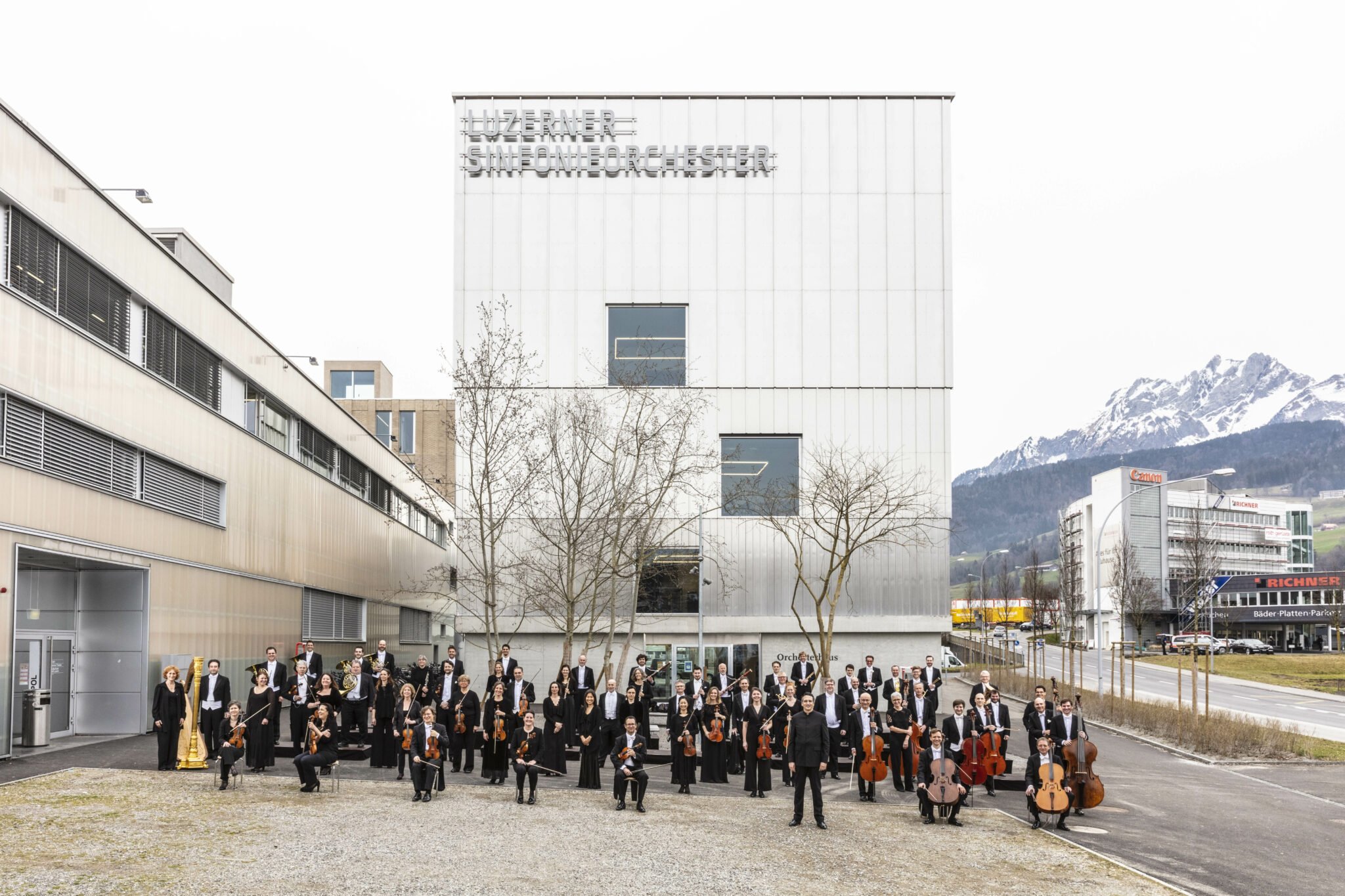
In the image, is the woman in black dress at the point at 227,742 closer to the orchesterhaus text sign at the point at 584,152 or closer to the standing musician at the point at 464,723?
the standing musician at the point at 464,723

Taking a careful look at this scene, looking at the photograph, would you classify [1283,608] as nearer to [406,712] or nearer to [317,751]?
[406,712]

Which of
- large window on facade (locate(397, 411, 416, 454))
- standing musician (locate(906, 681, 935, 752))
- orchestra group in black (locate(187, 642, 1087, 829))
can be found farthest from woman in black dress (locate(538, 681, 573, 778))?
large window on facade (locate(397, 411, 416, 454))

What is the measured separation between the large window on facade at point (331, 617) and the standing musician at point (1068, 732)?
25371mm

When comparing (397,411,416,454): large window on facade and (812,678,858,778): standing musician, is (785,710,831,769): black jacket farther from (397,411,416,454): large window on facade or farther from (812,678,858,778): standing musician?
(397,411,416,454): large window on facade

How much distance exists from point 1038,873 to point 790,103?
30.1 m

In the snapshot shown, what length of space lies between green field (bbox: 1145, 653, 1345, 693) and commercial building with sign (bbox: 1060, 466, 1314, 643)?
62.0ft

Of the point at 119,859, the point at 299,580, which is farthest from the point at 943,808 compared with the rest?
the point at 299,580

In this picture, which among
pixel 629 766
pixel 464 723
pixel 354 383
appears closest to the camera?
pixel 629 766

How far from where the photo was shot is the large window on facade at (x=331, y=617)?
3944cm

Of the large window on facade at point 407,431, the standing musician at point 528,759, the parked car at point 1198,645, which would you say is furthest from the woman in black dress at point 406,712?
the parked car at point 1198,645

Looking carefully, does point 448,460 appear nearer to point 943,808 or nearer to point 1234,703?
point 1234,703

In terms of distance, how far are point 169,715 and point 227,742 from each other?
241cm

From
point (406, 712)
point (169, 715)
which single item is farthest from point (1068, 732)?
point (169, 715)

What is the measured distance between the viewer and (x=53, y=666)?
83.1ft
